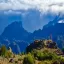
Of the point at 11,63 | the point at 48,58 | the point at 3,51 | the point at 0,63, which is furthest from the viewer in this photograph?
the point at 3,51

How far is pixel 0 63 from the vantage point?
83938 mm

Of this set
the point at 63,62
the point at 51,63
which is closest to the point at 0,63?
the point at 51,63

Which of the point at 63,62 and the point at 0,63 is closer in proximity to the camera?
the point at 0,63

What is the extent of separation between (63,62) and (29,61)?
14.4 metres

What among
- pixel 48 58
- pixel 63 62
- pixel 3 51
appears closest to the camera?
pixel 63 62

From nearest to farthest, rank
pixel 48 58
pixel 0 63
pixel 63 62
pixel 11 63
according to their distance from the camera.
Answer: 1. pixel 0 63
2. pixel 11 63
3. pixel 63 62
4. pixel 48 58

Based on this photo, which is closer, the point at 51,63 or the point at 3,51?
the point at 51,63

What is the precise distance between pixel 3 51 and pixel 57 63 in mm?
45066

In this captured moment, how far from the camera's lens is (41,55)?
126 m

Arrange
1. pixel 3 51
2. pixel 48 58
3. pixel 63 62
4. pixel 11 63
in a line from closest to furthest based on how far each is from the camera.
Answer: pixel 11 63, pixel 63 62, pixel 48 58, pixel 3 51

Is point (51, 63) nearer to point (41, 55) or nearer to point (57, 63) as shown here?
point (57, 63)

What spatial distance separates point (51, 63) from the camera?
9894 cm

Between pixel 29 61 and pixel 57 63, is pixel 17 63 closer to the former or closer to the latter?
pixel 29 61

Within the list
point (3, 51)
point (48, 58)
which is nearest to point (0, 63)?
point (48, 58)
